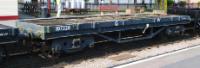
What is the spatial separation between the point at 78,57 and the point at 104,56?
0.92 m

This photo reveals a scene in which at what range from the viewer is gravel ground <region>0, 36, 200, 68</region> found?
35.0 feet

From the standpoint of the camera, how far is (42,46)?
10727 mm

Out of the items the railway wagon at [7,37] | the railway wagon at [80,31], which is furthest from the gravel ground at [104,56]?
the railway wagon at [7,37]

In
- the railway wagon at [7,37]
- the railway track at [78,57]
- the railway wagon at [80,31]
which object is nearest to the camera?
the railway wagon at [7,37]

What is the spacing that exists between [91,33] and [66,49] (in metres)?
1.01

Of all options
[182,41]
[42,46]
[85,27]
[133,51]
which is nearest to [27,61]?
[42,46]

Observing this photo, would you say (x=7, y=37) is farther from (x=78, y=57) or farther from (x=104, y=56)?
(x=104, y=56)

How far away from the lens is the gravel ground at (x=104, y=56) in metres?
10.7

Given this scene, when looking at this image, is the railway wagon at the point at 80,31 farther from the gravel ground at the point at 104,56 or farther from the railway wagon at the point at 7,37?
the railway wagon at the point at 7,37

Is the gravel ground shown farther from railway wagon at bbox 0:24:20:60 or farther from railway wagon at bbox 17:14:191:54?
railway wagon at bbox 0:24:20:60

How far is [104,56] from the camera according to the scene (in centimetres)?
1226

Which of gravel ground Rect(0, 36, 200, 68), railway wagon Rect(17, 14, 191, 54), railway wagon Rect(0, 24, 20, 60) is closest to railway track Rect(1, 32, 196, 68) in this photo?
gravel ground Rect(0, 36, 200, 68)

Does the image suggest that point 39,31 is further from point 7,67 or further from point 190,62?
point 190,62

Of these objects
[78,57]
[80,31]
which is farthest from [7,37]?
[78,57]
